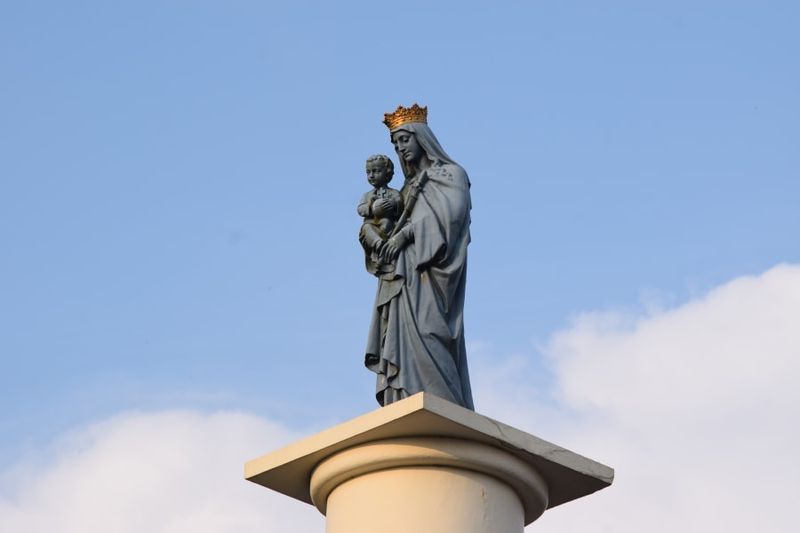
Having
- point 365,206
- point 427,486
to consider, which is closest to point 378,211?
point 365,206

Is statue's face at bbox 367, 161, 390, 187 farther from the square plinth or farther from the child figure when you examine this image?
the square plinth

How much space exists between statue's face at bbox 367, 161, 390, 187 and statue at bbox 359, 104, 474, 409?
0.15 m

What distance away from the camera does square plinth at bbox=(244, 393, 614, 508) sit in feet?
28.5

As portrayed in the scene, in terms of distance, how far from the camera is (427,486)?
8859 mm

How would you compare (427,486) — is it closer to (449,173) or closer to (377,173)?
(449,173)

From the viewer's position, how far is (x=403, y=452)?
29.1 feet

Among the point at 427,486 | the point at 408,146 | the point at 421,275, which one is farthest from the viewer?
the point at 408,146

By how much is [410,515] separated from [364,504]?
0.37 metres

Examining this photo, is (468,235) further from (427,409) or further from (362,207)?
(427,409)

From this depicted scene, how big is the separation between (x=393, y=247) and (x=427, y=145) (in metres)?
0.87

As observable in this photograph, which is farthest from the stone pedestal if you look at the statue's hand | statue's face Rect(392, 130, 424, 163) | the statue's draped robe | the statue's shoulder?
statue's face Rect(392, 130, 424, 163)

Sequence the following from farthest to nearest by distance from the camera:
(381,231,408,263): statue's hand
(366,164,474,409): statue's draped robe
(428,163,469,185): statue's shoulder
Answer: (428,163,469,185): statue's shoulder
(381,231,408,263): statue's hand
(366,164,474,409): statue's draped robe

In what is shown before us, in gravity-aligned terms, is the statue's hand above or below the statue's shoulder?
below

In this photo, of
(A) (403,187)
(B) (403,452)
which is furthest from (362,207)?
(B) (403,452)
